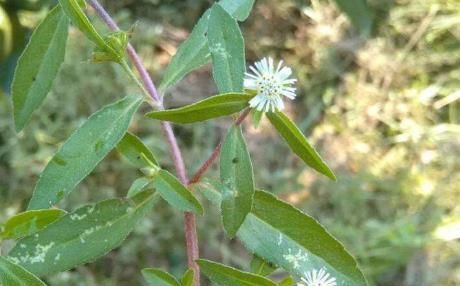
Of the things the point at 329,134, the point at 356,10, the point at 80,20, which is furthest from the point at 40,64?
the point at 329,134

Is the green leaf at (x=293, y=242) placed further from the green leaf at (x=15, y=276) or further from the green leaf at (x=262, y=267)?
the green leaf at (x=15, y=276)

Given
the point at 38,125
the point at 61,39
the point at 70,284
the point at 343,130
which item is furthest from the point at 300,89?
the point at 61,39

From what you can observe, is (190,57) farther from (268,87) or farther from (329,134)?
(329,134)

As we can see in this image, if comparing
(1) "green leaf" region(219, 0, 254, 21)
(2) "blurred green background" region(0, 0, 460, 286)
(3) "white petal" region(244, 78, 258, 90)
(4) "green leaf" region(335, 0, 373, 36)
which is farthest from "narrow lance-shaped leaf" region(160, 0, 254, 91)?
(2) "blurred green background" region(0, 0, 460, 286)

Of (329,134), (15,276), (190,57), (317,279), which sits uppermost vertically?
(329,134)

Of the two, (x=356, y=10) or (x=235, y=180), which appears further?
(x=356, y=10)

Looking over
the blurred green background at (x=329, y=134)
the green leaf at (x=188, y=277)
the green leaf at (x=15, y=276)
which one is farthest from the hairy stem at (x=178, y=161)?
the blurred green background at (x=329, y=134)
